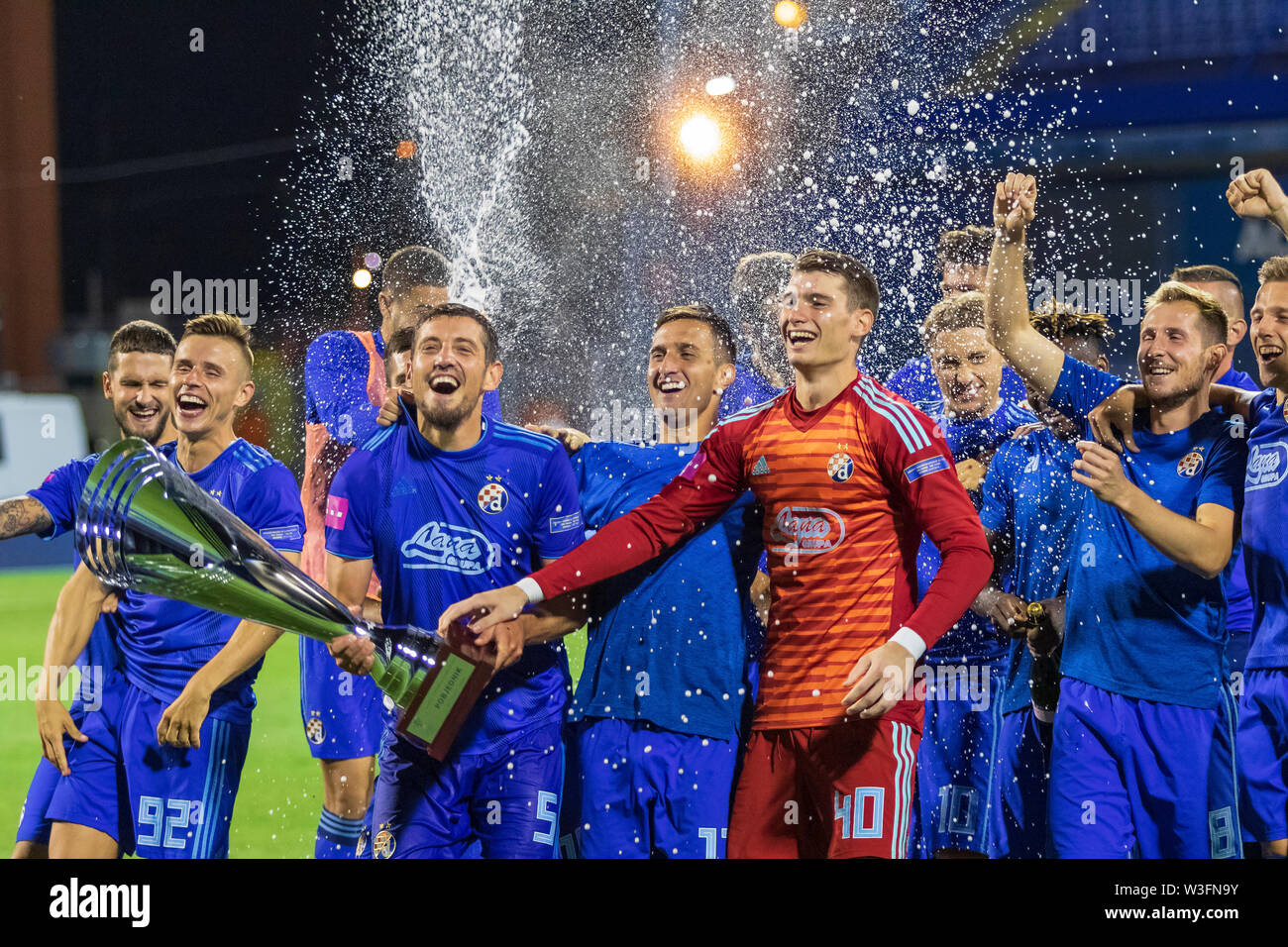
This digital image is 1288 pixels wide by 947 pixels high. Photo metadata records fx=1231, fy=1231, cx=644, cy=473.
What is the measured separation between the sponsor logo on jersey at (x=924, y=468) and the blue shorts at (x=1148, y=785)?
2.71 feet

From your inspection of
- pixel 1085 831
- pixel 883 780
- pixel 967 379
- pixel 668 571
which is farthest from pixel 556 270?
pixel 1085 831

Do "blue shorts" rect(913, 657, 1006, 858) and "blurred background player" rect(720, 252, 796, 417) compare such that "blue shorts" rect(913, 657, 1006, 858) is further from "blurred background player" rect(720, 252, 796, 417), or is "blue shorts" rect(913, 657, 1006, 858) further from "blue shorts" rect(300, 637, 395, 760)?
"blue shorts" rect(300, 637, 395, 760)

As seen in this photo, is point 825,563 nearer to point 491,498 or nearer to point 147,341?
point 491,498

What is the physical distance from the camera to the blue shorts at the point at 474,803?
331 cm

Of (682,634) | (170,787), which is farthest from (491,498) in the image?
(170,787)

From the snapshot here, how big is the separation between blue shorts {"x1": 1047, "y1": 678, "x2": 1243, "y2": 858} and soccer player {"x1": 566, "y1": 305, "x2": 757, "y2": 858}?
942 mm

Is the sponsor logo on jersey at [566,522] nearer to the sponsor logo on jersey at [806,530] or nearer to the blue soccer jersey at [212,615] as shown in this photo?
the sponsor logo on jersey at [806,530]

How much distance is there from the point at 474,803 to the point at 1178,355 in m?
2.29

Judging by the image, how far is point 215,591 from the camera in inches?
134

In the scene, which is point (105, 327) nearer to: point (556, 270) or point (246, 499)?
point (246, 499)

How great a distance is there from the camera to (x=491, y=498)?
341cm

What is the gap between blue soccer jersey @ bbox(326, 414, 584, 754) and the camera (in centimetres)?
339

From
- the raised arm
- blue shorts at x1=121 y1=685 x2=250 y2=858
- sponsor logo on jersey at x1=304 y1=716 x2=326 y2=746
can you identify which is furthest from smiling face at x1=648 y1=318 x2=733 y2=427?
blue shorts at x1=121 y1=685 x2=250 y2=858

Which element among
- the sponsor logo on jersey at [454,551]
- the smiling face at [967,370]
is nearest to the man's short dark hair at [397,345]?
the sponsor logo on jersey at [454,551]
